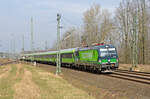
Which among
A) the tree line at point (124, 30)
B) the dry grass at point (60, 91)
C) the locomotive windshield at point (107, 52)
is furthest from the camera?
the tree line at point (124, 30)

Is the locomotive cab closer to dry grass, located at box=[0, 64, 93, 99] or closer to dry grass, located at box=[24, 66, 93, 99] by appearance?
dry grass, located at box=[0, 64, 93, 99]

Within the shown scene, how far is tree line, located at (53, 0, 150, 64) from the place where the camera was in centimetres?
3988

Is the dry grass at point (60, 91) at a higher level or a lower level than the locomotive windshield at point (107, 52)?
lower

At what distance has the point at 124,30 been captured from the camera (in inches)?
1763

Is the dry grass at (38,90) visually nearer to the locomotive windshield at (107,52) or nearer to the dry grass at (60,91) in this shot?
the dry grass at (60,91)

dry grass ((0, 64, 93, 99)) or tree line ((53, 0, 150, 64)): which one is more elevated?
tree line ((53, 0, 150, 64))

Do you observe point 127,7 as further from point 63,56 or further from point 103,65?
point 103,65

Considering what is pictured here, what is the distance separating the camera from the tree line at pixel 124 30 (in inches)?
1570

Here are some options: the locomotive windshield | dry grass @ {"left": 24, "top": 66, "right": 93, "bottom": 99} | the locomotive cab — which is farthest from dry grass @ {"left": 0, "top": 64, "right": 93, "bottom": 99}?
the locomotive windshield

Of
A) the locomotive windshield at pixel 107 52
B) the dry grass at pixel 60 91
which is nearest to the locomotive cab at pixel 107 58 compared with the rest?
the locomotive windshield at pixel 107 52

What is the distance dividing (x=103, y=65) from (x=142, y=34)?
21068mm

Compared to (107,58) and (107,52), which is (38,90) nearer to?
(107,58)

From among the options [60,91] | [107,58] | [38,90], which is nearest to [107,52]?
[107,58]

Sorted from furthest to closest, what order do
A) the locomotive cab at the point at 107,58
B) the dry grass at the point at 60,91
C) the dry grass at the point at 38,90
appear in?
the locomotive cab at the point at 107,58
the dry grass at the point at 60,91
the dry grass at the point at 38,90
